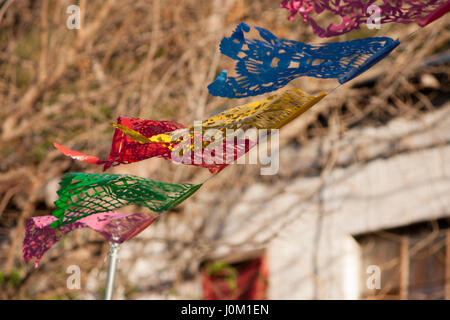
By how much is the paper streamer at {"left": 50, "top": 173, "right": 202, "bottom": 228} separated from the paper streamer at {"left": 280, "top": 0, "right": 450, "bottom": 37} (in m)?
0.41

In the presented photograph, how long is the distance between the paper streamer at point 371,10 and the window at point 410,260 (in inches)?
70.4

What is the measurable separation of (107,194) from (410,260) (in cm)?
210

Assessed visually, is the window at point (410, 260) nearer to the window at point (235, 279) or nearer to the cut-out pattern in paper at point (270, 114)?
the window at point (235, 279)

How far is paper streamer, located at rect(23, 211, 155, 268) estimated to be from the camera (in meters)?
0.96

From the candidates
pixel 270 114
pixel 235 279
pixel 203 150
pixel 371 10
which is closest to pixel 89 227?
pixel 203 150

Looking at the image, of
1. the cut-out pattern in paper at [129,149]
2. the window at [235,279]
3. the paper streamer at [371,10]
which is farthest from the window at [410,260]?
the cut-out pattern in paper at [129,149]

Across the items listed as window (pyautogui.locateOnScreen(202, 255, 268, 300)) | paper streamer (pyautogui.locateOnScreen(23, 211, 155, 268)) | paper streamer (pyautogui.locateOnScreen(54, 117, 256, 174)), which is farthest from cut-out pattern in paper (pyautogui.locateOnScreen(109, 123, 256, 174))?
window (pyautogui.locateOnScreen(202, 255, 268, 300))

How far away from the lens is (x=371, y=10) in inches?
34.7

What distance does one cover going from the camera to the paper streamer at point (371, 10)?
0.84 metres

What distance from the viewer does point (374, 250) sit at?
2.70 meters
